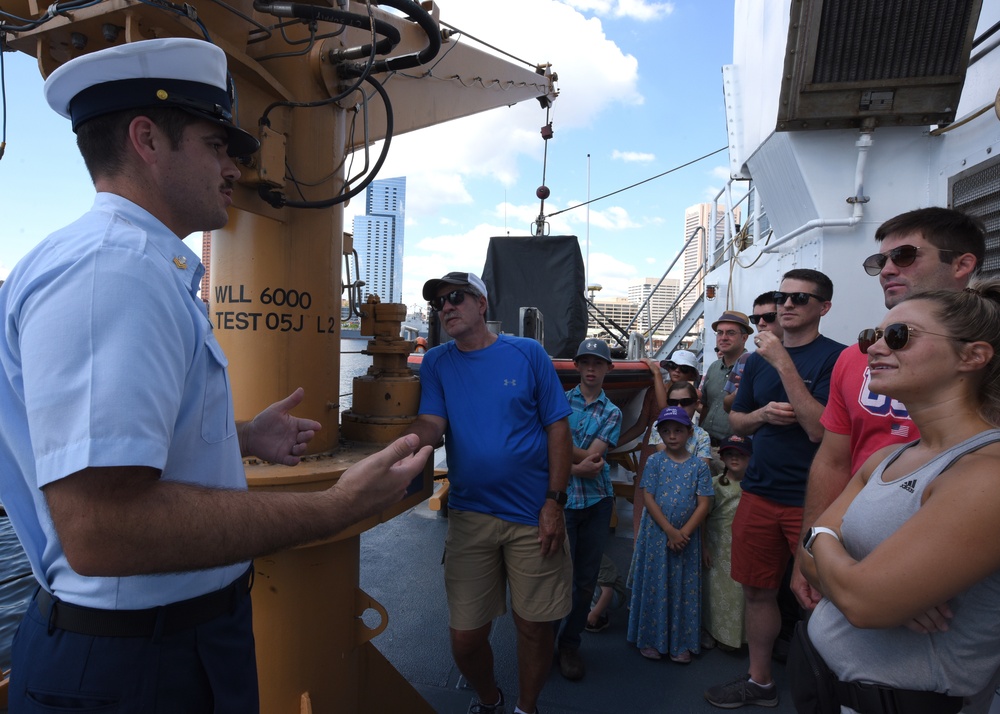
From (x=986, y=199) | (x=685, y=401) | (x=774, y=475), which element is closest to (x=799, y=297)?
(x=774, y=475)

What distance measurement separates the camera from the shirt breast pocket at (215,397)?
108 cm

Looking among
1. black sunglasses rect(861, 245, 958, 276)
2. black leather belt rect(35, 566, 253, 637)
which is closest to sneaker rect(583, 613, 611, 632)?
black sunglasses rect(861, 245, 958, 276)

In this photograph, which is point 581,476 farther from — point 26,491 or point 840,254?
point 840,254

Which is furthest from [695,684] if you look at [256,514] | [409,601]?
[256,514]

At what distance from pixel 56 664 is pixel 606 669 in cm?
267

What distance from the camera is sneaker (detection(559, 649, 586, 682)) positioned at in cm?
292

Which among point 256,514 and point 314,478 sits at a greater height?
point 256,514

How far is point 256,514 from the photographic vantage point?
2.98 ft

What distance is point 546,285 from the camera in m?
6.70

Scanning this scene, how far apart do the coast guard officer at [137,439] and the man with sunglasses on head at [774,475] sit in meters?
2.07

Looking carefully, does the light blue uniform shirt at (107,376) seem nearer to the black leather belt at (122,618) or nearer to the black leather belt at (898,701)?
the black leather belt at (122,618)

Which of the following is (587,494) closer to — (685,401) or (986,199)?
(685,401)

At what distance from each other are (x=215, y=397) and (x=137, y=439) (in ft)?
1.01

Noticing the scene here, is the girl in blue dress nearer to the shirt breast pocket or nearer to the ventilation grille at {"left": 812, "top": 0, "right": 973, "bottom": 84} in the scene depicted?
the shirt breast pocket
